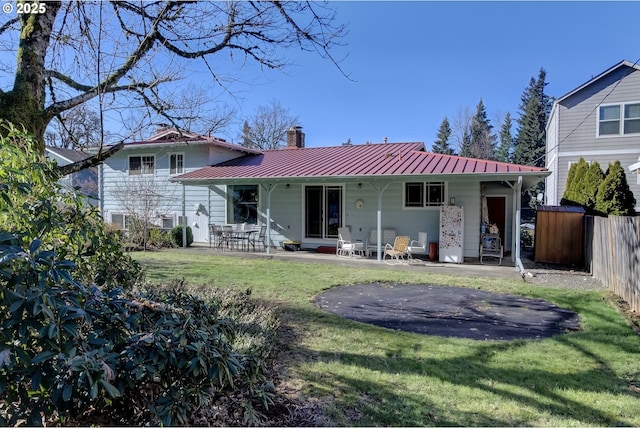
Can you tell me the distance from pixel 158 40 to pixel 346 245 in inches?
361

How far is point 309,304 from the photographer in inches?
263

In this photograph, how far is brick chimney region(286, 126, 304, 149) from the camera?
20.0m

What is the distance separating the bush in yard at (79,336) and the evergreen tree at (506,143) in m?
55.8

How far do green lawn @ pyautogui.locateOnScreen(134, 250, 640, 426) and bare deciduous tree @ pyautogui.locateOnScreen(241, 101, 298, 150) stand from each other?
1222 inches

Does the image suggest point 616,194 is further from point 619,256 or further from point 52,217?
point 52,217

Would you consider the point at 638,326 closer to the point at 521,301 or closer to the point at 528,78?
the point at 521,301

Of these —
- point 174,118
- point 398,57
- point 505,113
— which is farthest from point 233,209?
point 505,113

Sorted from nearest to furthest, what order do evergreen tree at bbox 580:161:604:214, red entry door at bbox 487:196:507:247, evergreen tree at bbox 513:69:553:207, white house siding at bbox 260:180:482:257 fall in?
white house siding at bbox 260:180:482:257
evergreen tree at bbox 580:161:604:214
red entry door at bbox 487:196:507:247
evergreen tree at bbox 513:69:553:207

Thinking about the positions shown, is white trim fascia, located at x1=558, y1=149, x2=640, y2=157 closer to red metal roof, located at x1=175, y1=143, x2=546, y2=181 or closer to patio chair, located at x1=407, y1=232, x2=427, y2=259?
red metal roof, located at x1=175, y1=143, x2=546, y2=181

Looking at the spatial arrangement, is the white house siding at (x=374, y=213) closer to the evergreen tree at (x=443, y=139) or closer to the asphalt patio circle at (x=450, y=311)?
the asphalt patio circle at (x=450, y=311)

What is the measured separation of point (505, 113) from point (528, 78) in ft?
18.7

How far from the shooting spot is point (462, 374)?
3869 millimetres

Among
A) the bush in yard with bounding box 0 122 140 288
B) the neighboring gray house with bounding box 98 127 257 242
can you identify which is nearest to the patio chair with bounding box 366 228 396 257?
the neighboring gray house with bounding box 98 127 257 242

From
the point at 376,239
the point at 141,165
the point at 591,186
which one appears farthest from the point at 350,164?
the point at 141,165
